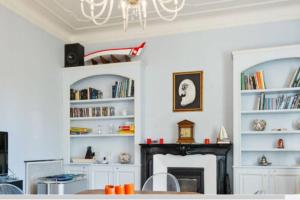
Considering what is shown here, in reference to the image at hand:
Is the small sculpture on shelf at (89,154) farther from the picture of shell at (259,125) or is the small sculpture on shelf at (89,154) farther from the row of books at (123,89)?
the picture of shell at (259,125)

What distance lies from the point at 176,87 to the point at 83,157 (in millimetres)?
1869

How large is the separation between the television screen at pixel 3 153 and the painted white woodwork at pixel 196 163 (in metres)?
1.99

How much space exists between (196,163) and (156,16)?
2.18 meters

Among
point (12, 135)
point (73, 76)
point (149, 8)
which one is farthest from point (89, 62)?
point (12, 135)

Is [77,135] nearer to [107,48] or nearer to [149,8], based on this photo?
[107,48]

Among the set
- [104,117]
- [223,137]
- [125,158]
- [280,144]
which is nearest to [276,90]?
[280,144]

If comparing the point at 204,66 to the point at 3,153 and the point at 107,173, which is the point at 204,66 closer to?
the point at 107,173

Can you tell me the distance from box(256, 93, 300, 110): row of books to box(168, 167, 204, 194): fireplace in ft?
3.96

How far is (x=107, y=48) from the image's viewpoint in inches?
217

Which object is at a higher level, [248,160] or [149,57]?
[149,57]

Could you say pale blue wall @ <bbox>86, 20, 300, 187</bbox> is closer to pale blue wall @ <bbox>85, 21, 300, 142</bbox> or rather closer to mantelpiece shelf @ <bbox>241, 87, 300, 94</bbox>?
pale blue wall @ <bbox>85, 21, 300, 142</bbox>

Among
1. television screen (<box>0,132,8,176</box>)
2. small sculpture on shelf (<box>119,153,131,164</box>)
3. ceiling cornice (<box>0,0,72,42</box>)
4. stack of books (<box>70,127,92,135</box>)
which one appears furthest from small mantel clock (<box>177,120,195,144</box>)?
ceiling cornice (<box>0,0,72,42</box>)

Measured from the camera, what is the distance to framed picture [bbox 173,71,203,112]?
195 inches

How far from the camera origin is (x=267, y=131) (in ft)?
14.7
